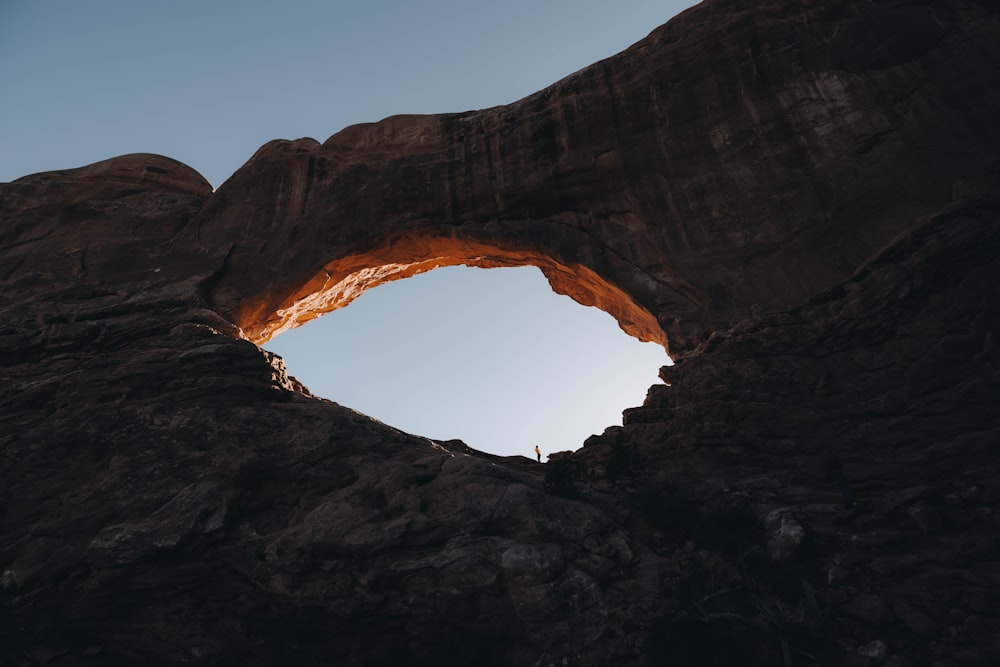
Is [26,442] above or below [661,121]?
below

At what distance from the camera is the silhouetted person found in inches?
630

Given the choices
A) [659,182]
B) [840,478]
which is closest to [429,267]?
[659,182]

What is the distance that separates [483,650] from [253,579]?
21.4 ft

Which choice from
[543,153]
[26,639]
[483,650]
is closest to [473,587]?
[483,650]

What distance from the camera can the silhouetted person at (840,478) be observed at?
15992 millimetres

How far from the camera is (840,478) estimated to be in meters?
16.7

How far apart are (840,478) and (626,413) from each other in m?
7.55

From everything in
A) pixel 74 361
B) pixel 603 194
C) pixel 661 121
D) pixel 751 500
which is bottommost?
pixel 751 500

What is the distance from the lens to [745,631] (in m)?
13.5

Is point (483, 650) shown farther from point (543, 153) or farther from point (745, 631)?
point (543, 153)

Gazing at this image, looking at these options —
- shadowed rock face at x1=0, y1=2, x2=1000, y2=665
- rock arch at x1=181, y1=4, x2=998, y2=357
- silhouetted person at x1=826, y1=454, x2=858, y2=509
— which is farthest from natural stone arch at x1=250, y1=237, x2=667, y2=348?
silhouetted person at x1=826, y1=454, x2=858, y2=509

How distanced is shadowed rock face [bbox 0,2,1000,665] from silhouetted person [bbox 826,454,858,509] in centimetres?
28

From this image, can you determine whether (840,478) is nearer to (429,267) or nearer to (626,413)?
(626,413)

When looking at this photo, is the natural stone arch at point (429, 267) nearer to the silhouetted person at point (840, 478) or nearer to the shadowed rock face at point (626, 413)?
the shadowed rock face at point (626, 413)
